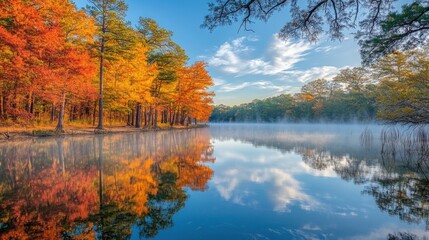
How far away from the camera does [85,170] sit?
20.0ft

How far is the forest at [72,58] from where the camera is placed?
13852mm

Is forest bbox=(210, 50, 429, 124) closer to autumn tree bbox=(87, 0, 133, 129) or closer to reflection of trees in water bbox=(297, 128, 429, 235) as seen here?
reflection of trees in water bbox=(297, 128, 429, 235)

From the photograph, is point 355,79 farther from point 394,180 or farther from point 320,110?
point 394,180

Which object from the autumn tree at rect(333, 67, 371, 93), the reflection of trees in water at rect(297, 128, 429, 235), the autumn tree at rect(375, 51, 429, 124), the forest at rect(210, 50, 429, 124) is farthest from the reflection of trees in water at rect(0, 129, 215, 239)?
the autumn tree at rect(333, 67, 371, 93)

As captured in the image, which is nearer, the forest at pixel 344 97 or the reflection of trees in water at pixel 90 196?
the reflection of trees in water at pixel 90 196

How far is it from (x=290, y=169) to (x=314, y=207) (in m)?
3.14

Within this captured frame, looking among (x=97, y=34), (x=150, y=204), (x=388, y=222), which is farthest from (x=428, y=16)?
(x=97, y=34)

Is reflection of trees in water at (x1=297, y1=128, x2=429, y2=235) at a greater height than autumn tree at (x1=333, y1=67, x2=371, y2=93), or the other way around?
autumn tree at (x1=333, y1=67, x2=371, y2=93)

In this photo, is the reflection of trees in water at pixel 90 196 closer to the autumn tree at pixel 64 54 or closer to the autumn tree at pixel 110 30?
the autumn tree at pixel 64 54

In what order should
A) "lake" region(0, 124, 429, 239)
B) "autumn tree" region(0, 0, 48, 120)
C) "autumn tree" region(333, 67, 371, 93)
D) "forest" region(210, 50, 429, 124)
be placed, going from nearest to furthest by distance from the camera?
"lake" region(0, 124, 429, 239) < "autumn tree" region(0, 0, 48, 120) < "forest" region(210, 50, 429, 124) < "autumn tree" region(333, 67, 371, 93)

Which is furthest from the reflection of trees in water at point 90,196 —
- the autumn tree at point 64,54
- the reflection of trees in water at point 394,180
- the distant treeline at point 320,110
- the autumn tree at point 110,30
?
the distant treeline at point 320,110

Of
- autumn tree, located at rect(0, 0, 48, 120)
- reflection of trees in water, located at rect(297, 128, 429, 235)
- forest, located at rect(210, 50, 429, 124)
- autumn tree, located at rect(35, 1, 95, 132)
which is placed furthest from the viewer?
forest, located at rect(210, 50, 429, 124)

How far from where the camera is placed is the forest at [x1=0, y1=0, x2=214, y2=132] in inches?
545

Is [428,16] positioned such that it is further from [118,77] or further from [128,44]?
[118,77]
